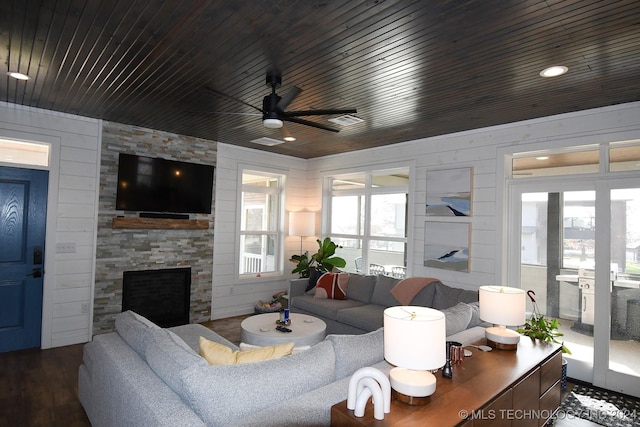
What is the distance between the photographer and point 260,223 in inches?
259

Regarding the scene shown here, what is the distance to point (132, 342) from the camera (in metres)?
2.31


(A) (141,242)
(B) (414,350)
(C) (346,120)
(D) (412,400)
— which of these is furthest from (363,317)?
(A) (141,242)

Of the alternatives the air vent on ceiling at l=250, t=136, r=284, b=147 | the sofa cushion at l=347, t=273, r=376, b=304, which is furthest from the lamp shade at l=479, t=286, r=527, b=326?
the air vent on ceiling at l=250, t=136, r=284, b=147

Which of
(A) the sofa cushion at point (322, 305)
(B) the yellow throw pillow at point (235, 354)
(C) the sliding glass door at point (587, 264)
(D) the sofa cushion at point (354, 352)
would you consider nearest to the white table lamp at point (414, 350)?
(D) the sofa cushion at point (354, 352)

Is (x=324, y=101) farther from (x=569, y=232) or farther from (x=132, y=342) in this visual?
(x=569, y=232)

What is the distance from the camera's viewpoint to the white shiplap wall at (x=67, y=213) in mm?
4285

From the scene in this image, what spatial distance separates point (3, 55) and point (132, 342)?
100.0 inches

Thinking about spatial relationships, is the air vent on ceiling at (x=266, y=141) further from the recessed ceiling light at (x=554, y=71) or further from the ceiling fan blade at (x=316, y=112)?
the recessed ceiling light at (x=554, y=71)

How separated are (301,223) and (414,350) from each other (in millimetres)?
4996

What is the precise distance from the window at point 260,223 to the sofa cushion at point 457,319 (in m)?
4.15

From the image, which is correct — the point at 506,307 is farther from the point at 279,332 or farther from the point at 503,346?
the point at 279,332

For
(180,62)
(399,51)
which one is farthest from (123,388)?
(399,51)

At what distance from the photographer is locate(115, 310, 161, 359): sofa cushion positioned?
86.8 inches

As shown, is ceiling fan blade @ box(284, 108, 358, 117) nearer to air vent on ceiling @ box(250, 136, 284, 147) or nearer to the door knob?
air vent on ceiling @ box(250, 136, 284, 147)
